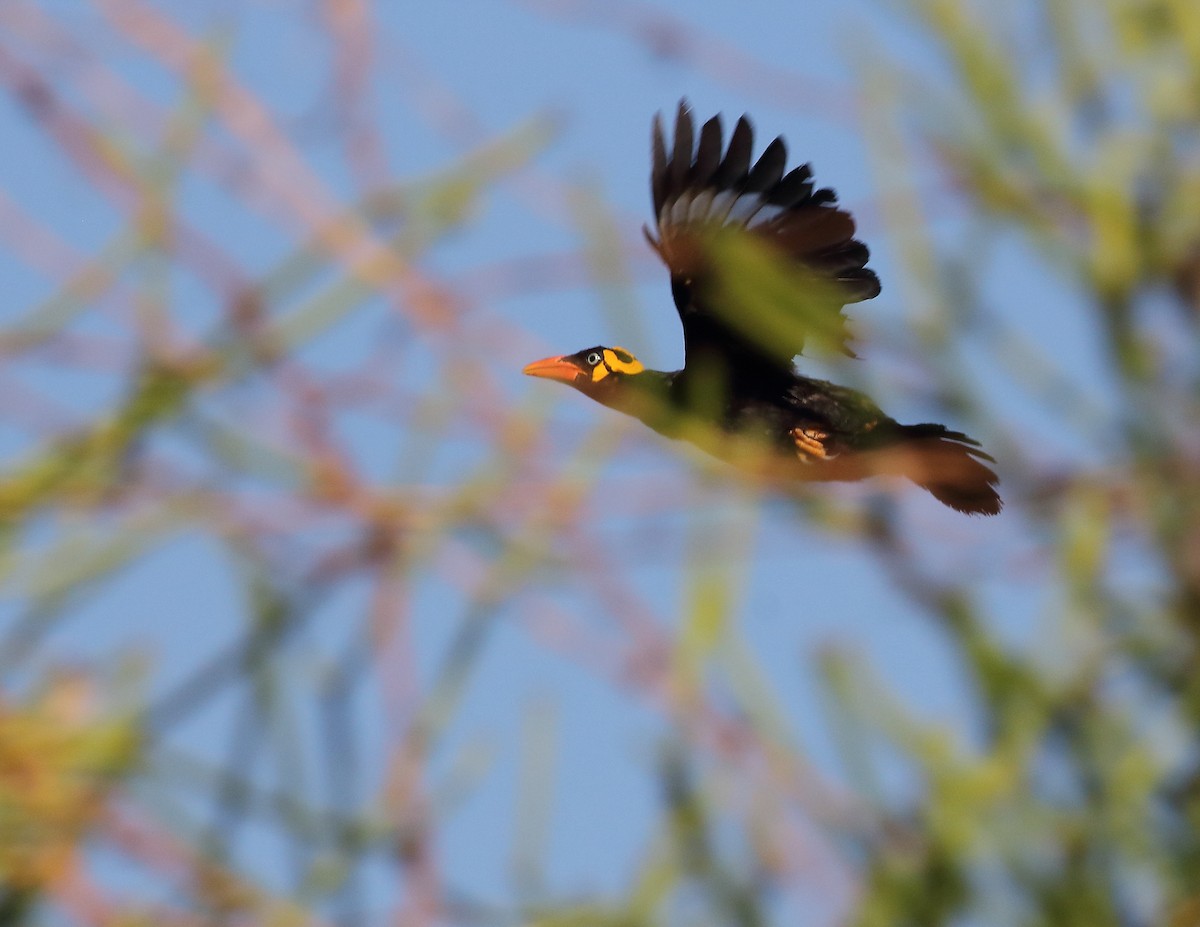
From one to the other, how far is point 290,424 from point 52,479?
1.75 feet

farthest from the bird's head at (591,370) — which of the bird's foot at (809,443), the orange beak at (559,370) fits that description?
the bird's foot at (809,443)

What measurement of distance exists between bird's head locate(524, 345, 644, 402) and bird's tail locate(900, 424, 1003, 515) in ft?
0.56

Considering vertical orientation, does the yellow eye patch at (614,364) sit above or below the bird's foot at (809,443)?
above

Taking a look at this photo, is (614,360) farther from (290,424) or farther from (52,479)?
(290,424)

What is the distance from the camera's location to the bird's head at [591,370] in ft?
3.26

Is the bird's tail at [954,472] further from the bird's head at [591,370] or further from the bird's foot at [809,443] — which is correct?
the bird's head at [591,370]

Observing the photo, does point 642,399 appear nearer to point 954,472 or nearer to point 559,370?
point 559,370

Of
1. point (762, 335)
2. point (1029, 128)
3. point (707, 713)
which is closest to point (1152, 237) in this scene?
point (1029, 128)

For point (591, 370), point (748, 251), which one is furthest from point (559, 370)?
point (748, 251)

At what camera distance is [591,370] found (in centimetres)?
103

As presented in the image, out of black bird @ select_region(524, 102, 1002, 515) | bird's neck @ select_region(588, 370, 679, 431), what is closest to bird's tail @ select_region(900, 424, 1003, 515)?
black bird @ select_region(524, 102, 1002, 515)

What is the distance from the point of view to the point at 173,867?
1860 mm

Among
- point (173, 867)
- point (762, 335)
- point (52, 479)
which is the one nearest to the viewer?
point (762, 335)

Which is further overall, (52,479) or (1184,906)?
(52,479)
